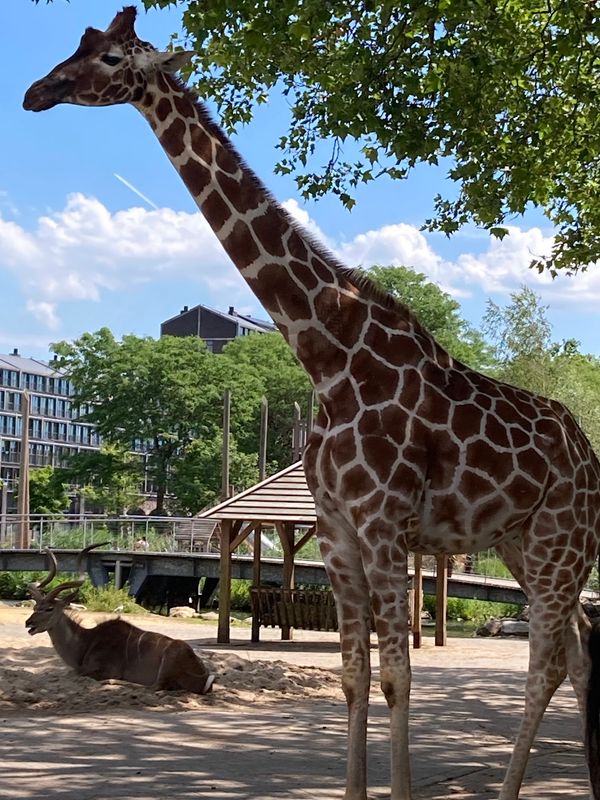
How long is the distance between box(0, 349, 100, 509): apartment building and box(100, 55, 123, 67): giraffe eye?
9217 cm

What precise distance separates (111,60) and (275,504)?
42.1 feet

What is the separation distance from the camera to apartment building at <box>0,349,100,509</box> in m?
99.4

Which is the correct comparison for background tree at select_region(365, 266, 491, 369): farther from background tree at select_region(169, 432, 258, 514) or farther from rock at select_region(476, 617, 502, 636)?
rock at select_region(476, 617, 502, 636)

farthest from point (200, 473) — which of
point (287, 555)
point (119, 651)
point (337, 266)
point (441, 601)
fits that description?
point (337, 266)

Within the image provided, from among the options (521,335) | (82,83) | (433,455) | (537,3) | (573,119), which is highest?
(521,335)

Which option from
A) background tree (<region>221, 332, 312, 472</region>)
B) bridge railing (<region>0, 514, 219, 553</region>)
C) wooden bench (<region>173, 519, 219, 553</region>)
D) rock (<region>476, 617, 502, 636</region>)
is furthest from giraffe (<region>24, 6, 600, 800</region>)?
background tree (<region>221, 332, 312, 472</region>)

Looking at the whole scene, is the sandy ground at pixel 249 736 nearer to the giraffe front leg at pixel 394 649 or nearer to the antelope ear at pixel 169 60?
the giraffe front leg at pixel 394 649

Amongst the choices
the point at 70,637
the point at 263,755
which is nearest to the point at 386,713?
the point at 263,755

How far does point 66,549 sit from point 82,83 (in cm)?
3231

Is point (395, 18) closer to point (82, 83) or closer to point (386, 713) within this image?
point (82, 83)

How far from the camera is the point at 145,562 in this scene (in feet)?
117

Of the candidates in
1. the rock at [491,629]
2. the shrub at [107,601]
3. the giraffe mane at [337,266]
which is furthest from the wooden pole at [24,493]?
the giraffe mane at [337,266]

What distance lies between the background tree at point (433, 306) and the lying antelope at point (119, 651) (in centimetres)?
4587

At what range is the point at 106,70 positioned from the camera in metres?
6.21
